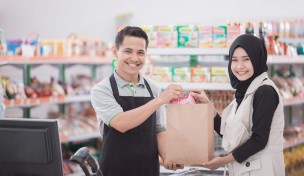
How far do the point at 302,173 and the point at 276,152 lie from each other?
462 cm

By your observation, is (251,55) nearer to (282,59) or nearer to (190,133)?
(190,133)

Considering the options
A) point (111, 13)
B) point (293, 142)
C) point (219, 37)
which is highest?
point (111, 13)

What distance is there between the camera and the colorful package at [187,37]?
3531 mm

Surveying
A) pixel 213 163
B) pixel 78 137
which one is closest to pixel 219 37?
pixel 213 163

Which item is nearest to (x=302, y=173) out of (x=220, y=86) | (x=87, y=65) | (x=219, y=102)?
(x=219, y=102)

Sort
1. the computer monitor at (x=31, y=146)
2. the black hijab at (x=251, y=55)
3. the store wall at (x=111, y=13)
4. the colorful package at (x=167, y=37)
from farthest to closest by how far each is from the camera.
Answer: the store wall at (x=111, y=13) < the colorful package at (x=167, y=37) < the black hijab at (x=251, y=55) < the computer monitor at (x=31, y=146)

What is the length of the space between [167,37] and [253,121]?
1673 mm

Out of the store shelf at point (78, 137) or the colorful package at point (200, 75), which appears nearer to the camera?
the colorful package at point (200, 75)

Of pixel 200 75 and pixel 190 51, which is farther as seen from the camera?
pixel 200 75

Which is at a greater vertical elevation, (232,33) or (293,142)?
(232,33)

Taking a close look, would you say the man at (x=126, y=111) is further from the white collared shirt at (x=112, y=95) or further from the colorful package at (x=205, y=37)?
Answer: the colorful package at (x=205, y=37)

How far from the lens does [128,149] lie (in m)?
2.40

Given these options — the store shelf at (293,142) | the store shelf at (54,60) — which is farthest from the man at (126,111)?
the store shelf at (293,142)

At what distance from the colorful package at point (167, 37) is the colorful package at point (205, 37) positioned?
24 centimetres
